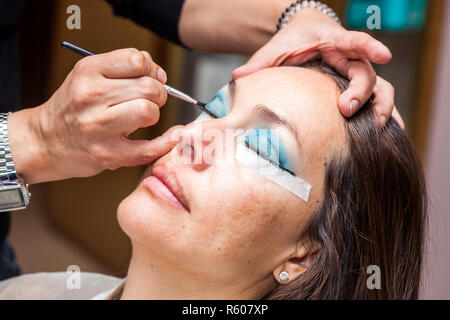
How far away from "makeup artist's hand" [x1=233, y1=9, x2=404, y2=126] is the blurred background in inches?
31.8

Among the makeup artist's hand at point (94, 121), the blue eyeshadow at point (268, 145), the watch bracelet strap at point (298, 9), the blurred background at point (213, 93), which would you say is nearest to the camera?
the makeup artist's hand at point (94, 121)

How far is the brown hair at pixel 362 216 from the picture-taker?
970mm

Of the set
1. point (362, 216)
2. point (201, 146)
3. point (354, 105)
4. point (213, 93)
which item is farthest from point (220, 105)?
point (213, 93)

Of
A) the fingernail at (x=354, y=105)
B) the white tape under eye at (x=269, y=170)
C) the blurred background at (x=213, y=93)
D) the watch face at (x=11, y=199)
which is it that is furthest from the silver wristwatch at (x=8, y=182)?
the blurred background at (x=213, y=93)

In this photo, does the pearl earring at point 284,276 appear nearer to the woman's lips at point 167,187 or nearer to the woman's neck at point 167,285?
the woman's neck at point 167,285

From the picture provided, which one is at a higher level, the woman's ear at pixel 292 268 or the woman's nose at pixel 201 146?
the woman's nose at pixel 201 146

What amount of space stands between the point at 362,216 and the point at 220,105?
0.37 meters

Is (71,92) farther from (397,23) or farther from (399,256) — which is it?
(397,23)

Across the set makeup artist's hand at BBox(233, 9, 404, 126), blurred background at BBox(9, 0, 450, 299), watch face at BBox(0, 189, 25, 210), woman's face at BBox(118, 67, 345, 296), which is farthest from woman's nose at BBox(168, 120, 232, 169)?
blurred background at BBox(9, 0, 450, 299)

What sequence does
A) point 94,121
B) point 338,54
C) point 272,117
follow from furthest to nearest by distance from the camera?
1. point 338,54
2. point 272,117
3. point 94,121

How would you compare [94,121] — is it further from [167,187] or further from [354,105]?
[354,105]

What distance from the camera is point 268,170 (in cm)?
91

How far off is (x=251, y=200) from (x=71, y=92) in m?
0.37
